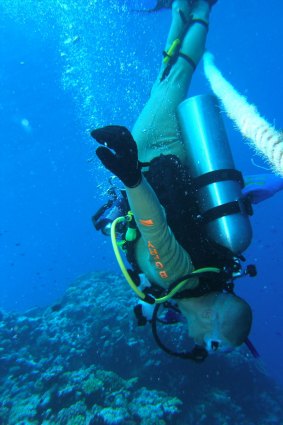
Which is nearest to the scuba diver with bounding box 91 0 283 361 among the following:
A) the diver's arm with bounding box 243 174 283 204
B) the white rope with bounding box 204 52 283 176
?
the diver's arm with bounding box 243 174 283 204

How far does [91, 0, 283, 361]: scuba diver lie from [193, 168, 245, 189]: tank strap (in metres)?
0.01

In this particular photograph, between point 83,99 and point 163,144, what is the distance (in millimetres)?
56268

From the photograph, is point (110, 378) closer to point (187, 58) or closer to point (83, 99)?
point (187, 58)

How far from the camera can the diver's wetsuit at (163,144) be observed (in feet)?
8.38

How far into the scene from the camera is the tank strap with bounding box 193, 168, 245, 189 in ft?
11.7

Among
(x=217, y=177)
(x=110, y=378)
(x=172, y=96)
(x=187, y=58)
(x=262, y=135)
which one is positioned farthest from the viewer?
(x=110, y=378)

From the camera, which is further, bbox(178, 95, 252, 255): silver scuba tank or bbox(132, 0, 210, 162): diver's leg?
bbox(132, 0, 210, 162): diver's leg

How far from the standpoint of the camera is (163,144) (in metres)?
4.39

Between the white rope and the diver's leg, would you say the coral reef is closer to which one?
the diver's leg

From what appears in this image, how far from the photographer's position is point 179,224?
3170mm

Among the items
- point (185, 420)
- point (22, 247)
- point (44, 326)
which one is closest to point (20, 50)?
point (44, 326)

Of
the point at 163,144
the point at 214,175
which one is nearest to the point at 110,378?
the point at 163,144

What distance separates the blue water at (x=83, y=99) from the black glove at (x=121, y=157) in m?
6.24

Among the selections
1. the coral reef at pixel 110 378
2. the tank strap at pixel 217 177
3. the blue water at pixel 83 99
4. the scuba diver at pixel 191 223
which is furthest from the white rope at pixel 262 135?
the coral reef at pixel 110 378
